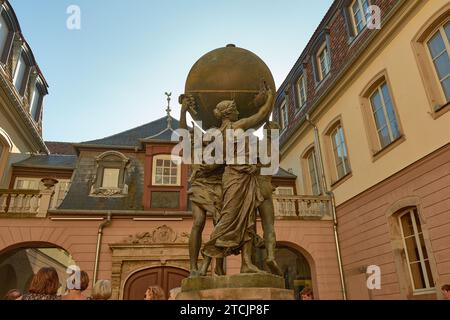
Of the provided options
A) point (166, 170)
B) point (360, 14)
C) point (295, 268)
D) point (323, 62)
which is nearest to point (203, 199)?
point (166, 170)

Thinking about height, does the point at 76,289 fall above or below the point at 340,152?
below

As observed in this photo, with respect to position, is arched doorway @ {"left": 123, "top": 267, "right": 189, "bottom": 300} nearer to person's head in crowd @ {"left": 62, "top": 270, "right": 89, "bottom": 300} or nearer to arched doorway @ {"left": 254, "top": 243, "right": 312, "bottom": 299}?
arched doorway @ {"left": 254, "top": 243, "right": 312, "bottom": 299}

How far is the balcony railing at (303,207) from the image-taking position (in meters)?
12.0

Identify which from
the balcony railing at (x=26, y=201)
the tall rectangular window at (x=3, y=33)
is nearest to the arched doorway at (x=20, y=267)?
the balcony railing at (x=26, y=201)

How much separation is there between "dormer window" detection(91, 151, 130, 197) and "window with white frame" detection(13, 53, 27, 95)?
20.3ft

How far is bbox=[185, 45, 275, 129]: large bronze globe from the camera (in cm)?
419

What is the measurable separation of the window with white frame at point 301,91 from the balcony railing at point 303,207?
17.8ft

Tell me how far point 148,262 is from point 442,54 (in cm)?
1029

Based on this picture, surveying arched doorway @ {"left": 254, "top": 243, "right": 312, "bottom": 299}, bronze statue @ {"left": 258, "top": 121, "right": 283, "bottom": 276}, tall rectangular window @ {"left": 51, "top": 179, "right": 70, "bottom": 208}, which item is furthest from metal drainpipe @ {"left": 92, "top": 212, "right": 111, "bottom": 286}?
bronze statue @ {"left": 258, "top": 121, "right": 283, "bottom": 276}

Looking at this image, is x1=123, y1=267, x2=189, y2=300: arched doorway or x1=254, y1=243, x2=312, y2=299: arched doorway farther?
x1=254, y1=243, x2=312, y2=299: arched doorway

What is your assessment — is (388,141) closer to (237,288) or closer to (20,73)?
(237,288)

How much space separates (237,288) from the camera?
3092 mm

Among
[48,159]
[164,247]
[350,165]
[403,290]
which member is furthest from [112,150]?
[403,290]
